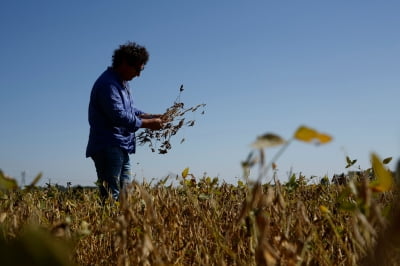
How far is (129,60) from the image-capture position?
4750 mm

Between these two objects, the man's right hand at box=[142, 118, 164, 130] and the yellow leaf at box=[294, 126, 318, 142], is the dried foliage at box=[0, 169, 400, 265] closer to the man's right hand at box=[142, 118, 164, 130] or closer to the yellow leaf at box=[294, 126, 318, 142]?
the yellow leaf at box=[294, 126, 318, 142]

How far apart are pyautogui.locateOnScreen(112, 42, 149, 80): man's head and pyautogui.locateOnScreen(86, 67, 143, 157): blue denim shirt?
15 centimetres

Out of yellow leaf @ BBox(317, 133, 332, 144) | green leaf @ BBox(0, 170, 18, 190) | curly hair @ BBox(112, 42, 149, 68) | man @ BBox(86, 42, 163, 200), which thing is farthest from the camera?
curly hair @ BBox(112, 42, 149, 68)

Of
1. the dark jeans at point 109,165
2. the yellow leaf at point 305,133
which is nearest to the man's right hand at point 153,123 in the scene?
the dark jeans at point 109,165

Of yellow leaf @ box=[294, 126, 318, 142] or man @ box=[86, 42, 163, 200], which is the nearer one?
yellow leaf @ box=[294, 126, 318, 142]

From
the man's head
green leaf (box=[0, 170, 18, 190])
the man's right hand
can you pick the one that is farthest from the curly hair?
green leaf (box=[0, 170, 18, 190])

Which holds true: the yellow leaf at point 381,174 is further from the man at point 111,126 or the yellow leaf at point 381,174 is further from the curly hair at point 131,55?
the curly hair at point 131,55

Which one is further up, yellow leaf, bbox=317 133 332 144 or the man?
the man

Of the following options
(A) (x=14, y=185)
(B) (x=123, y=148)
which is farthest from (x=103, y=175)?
(A) (x=14, y=185)

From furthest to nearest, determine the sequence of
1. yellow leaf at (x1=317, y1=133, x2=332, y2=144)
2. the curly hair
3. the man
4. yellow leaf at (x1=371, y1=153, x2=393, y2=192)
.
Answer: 1. the curly hair
2. the man
3. yellow leaf at (x1=371, y1=153, x2=393, y2=192)
4. yellow leaf at (x1=317, y1=133, x2=332, y2=144)

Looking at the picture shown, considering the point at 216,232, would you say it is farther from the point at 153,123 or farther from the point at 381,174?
the point at 153,123

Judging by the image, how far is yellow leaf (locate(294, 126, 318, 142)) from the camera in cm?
58

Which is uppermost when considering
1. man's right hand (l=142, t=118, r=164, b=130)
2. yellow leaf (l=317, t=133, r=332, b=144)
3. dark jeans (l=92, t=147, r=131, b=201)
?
man's right hand (l=142, t=118, r=164, b=130)

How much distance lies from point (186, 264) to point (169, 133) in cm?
284
